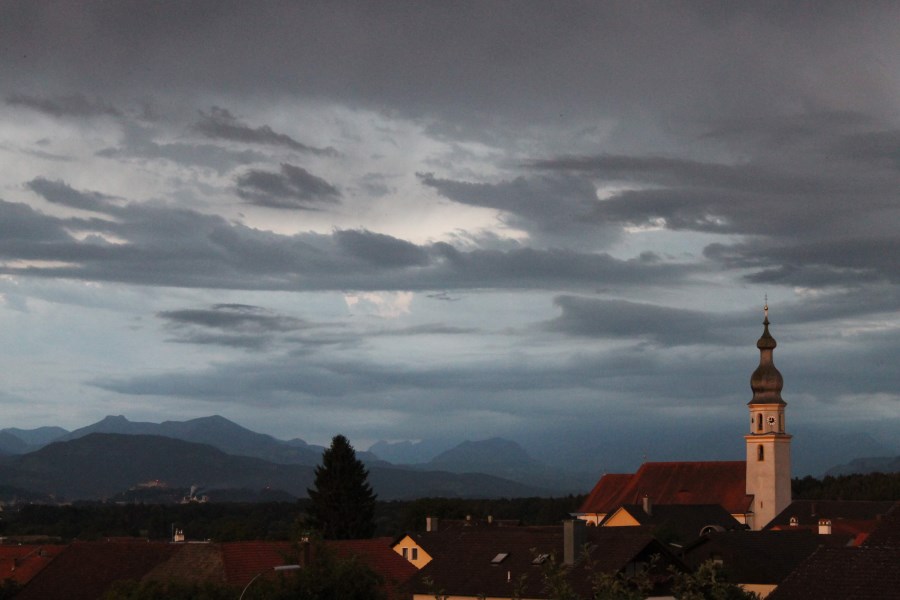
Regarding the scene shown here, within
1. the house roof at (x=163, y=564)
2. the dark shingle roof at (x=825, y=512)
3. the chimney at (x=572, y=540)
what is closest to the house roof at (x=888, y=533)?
the chimney at (x=572, y=540)

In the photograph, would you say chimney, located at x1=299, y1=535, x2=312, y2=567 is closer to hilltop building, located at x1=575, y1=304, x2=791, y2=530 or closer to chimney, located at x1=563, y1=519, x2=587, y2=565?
chimney, located at x1=563, y1=519, x2=587, y2=565

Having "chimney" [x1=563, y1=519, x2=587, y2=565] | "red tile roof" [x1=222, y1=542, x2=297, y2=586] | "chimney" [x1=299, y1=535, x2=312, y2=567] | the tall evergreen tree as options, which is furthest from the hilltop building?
"chimney" [x1=299, y1=535, x2=312, y2=567]

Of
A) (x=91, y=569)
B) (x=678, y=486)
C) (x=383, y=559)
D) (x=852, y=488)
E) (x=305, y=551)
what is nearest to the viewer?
(x=305, y=551)

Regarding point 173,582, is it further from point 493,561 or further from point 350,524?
point 350,524

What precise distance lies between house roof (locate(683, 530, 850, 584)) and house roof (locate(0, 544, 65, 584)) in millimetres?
36133

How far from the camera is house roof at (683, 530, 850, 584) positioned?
73625mm

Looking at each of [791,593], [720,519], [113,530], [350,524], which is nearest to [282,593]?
[791,593]

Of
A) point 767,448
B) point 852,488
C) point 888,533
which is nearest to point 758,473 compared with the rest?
point 767,448

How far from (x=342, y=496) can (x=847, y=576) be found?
267 ft

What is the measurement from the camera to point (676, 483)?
138 m

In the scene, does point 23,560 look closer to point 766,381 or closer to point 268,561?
point 268,561

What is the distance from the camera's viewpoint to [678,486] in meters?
137

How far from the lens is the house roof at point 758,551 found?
73625 millimetres

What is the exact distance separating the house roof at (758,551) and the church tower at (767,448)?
49.4 meters
